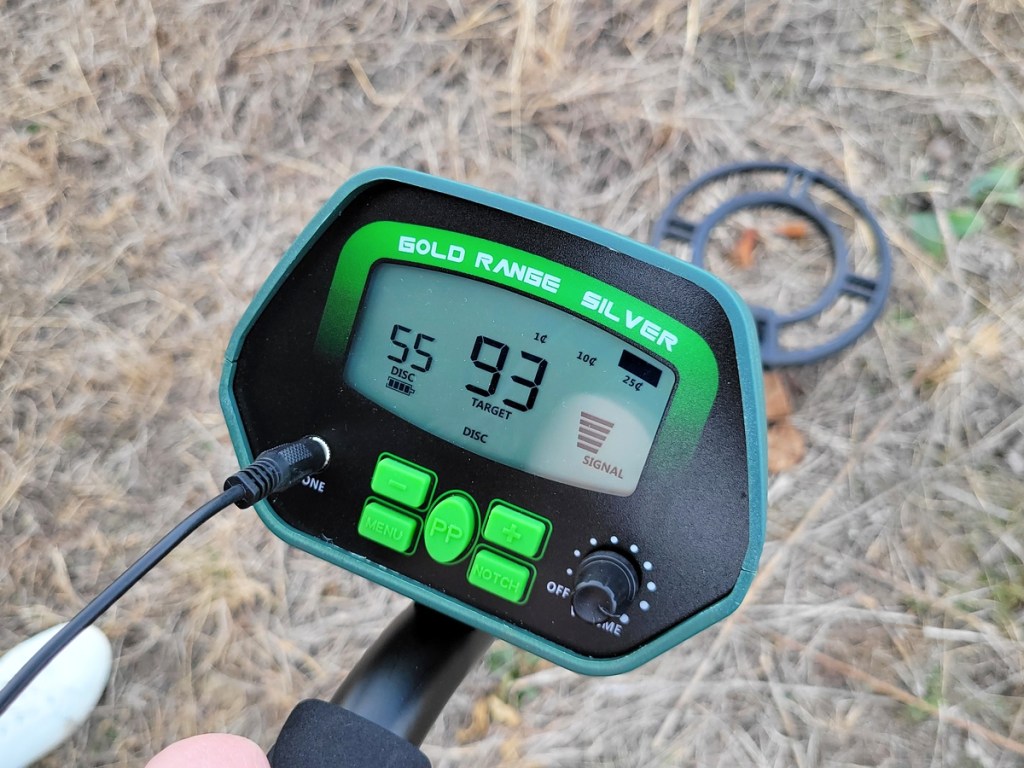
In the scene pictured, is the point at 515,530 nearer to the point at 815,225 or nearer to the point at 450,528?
the point at 450,528

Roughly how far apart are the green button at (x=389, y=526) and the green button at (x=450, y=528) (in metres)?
0.02

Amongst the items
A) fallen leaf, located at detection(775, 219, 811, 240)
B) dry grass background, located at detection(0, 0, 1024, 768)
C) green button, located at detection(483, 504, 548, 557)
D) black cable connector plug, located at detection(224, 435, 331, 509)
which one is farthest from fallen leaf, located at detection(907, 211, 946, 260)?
black cable connector plug, located at detection(224, 435, 331, 509)

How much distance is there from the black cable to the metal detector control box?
39 millimetres

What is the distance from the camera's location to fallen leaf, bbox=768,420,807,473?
1.40m

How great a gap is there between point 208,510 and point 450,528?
9.2 inches

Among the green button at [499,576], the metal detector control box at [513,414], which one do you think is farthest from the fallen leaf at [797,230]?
the green button at [499,576]

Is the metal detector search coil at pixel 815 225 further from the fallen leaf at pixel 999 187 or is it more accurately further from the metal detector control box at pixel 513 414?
the metal detector control box at pixel 513 414

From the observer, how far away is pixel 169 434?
151 cm

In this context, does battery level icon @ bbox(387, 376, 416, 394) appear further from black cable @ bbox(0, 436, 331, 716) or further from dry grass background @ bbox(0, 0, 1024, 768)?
dry grass background @ bbox(0, 0, 1024, 768)

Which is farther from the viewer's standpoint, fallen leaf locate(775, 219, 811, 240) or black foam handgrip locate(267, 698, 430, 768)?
fallen leaf locate(775, 219, 811, 240)

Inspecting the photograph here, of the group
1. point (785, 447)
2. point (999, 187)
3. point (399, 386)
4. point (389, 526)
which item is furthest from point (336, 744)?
point (999, 187)

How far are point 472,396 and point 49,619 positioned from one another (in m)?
1.01

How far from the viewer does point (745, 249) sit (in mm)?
1472

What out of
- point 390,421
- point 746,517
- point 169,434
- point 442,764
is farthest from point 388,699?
point 169,434
